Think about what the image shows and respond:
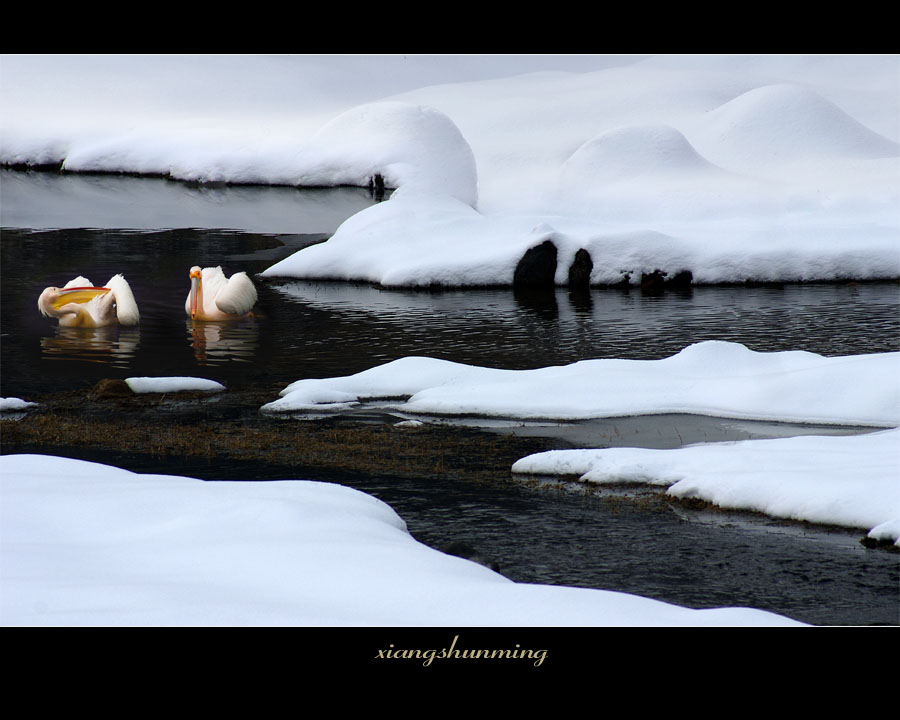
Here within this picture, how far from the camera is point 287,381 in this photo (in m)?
15.5

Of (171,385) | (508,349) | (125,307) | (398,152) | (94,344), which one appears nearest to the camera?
(171,385)

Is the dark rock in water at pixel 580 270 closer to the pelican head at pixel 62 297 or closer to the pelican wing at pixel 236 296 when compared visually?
the pelican wing at pixel 236 296

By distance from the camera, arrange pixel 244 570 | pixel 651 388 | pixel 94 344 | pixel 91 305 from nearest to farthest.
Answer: pixel 244 570 → pixel 651 388 → pixel 94 344 → pixel 91 305

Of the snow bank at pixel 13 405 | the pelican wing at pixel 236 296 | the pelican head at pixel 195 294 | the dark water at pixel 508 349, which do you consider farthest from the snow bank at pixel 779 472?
the pelican head at pixel 195 294

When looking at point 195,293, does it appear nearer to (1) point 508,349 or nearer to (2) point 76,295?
(2) point 76,295

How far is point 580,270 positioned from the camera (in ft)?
83.3

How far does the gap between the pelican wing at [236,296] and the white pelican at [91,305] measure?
4.99 feet

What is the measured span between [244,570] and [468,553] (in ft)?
6.56

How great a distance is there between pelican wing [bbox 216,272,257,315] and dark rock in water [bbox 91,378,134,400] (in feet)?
21.1

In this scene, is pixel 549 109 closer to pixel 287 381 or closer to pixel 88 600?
pixel 287 381

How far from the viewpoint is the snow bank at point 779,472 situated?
8750 mm

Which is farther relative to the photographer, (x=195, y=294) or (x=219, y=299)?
(x=195, y=294)

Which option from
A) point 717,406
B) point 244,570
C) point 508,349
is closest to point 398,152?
point 508,349

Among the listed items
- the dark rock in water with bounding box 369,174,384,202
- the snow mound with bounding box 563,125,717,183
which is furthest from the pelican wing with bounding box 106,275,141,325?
the snow mound with bounding box 563,125,717,183
